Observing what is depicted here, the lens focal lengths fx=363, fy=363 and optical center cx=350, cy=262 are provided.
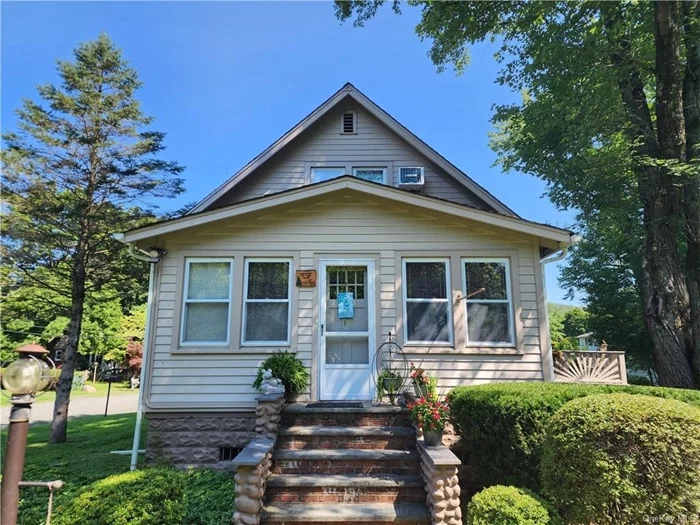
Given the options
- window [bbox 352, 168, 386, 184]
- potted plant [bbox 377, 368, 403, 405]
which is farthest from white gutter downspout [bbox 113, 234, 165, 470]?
window [bbox 352, 168, 386, 184]

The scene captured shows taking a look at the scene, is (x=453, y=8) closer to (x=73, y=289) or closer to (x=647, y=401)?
(x=647, y=401)

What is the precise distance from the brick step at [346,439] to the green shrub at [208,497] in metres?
Answer: 0.90

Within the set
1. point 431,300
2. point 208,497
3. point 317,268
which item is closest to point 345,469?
point 208,497

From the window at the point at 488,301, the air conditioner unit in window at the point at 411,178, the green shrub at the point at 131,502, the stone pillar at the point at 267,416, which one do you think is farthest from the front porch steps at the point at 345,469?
the air conditioner unit in window at the point at 411,178

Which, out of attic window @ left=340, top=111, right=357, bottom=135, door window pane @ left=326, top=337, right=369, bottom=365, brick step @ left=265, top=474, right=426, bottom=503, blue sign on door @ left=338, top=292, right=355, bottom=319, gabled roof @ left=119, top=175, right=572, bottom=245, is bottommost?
brick step @ left=265, top=474, right=426, bottom=503

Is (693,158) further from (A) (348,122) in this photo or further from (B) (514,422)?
(B) (514,422)

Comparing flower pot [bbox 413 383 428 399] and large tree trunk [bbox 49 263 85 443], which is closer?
flower pot [bbox 413 383 428 399]

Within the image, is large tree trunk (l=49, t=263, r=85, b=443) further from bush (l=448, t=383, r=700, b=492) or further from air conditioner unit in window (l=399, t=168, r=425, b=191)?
bush (l=448, t=383, r=700, b=492)

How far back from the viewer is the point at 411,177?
8391 millimetres

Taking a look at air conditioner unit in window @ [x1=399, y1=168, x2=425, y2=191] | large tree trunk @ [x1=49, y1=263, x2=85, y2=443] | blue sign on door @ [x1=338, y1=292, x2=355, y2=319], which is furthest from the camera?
large tree trunk @ [x1=49, y1=263, x2=85, y2=443]

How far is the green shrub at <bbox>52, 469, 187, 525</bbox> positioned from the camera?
2.97 m

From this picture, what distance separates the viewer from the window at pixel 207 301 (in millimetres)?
6254

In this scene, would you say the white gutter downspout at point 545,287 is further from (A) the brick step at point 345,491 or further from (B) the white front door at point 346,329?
(A) the brick step at point 345,491

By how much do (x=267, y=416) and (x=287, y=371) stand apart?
A: 897 mm
